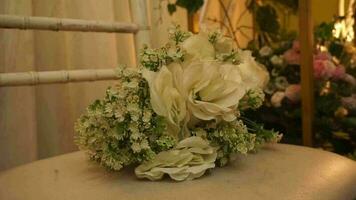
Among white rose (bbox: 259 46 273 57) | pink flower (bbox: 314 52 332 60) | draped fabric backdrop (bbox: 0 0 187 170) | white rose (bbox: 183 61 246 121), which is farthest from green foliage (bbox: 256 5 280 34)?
white rose (bbox: 183 61 246 121)

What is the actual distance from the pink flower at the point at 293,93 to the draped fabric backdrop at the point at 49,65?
0.37 metres

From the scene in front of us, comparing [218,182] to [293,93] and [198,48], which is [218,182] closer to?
[198,48]

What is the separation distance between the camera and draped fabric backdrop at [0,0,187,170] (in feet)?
2.32

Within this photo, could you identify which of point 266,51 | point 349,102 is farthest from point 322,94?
point 266,51

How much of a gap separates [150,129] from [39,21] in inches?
11.5

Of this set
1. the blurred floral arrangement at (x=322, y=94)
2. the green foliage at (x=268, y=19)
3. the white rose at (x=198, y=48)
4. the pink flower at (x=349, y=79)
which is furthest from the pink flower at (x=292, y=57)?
the white rose at (x=198, y=48)

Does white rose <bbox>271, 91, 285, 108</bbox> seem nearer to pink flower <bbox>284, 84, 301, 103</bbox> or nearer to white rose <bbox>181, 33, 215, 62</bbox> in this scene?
pink flower <bbox>284, 84, 301, 103</bbox>

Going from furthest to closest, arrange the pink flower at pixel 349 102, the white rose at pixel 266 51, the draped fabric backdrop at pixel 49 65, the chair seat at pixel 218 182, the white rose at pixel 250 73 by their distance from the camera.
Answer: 1. the white rose at pixel 266 51
2. the pink flower at pixel 349 102
3. the draped fabric backdrop at pixel 49 65
4. the white rose at pixel 250 73
5. the chair seat at pixel 218 182

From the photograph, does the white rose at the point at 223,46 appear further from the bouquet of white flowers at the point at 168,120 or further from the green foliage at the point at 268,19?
the green foliage at the point at 268,19

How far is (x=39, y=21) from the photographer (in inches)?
22.7

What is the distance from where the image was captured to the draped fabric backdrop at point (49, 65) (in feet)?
2.32

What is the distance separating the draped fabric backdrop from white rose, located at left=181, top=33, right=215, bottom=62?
0.38 meters

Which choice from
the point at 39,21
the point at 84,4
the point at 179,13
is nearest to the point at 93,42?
the point at 84,4

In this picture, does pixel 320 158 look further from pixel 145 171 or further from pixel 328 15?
pixel 328 15
